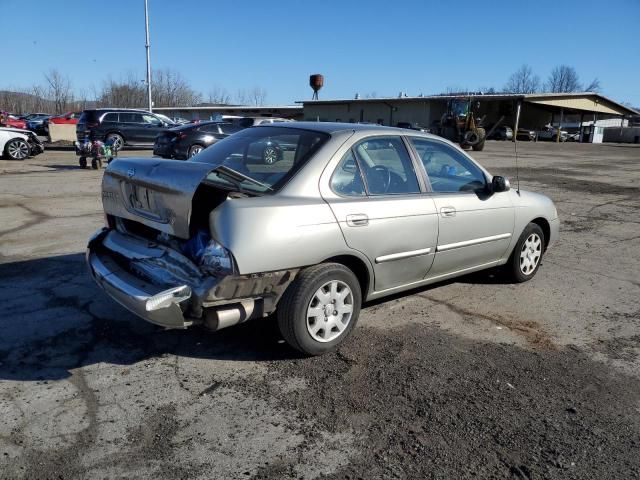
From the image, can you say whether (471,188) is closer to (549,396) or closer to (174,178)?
(549,396)

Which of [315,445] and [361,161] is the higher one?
[361,161]

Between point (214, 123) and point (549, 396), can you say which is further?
point (214, 123)

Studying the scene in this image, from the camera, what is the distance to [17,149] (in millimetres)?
17859

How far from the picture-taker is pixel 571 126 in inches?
2576

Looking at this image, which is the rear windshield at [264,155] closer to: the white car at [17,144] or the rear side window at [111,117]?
the white car at [17,144]

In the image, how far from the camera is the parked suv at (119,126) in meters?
20.6

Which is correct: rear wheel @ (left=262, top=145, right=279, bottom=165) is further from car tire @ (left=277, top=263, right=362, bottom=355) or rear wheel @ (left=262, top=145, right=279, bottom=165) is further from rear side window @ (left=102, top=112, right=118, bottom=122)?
rear side window @ (left=102, top=112, right=118, bottom=122)

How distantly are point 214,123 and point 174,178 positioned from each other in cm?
1489

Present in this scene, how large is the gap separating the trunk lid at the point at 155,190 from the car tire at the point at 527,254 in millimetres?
3466

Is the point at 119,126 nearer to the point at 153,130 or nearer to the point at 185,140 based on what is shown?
the point at 153,130

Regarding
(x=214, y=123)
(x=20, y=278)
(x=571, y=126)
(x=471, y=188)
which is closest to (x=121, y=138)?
(x=214, y=123)

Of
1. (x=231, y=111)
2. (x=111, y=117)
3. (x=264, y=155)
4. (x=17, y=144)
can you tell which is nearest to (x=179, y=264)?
(x=264, y=155)

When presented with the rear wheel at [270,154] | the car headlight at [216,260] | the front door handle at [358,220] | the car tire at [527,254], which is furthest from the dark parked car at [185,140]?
the car headlight at [216,260]

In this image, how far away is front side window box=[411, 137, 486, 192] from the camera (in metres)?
4.57
